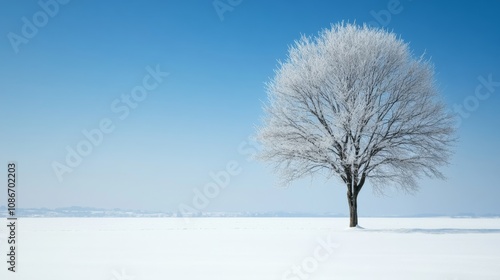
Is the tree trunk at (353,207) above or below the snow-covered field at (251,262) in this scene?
above

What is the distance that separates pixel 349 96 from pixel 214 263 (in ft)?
49.6

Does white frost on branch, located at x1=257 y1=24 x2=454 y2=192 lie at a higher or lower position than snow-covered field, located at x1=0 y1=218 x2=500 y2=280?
higher

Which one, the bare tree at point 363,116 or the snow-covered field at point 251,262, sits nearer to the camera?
the snow-covered field at point 251,262

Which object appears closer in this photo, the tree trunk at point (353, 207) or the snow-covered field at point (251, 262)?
the snow-covered field at point (251, 262)

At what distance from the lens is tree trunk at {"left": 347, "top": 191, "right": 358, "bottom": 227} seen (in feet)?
71.5

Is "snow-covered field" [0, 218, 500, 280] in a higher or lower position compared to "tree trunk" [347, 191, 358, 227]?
lower

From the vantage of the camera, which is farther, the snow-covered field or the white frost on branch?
the white frost on branch

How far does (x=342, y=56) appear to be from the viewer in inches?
856

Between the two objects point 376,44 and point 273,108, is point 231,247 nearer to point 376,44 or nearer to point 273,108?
point 273,108

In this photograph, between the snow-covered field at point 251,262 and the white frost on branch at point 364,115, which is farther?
the white frost on branch at point 364,115

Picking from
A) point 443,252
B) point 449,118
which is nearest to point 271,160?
point 449,118

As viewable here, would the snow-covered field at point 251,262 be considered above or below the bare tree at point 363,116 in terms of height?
below

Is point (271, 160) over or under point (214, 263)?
over

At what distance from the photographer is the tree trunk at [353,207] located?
2178 cm
